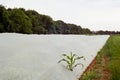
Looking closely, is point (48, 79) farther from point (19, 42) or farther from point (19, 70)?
point (19, 42)

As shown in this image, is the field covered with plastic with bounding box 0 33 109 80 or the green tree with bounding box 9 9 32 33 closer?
the field covered with plastic with bounding box 0 33 109 80

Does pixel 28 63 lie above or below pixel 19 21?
below

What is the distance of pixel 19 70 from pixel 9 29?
30693 mm

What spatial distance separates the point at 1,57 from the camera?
8234 mm

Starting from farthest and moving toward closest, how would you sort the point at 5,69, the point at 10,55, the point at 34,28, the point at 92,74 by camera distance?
Result: the point at 34,28 → the point at 92,74 → the point at 10,55 → the point at 5,69

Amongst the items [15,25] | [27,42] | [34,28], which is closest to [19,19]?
[15,25]

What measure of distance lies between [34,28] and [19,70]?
145ft

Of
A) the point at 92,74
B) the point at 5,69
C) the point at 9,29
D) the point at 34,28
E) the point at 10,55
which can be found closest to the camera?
the point at 5,69

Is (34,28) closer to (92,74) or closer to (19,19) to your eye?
(19,19)

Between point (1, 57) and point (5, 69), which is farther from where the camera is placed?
point (1, 57)

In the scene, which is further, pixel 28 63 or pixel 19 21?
pixel 19 21

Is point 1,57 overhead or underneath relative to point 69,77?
overhead

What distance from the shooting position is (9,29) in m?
37.8

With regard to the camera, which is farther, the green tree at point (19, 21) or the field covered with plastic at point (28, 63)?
the green tree at point (19, 21)
